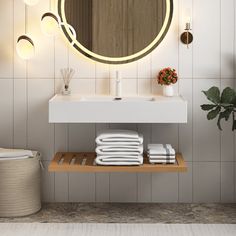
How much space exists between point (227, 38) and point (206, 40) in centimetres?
16

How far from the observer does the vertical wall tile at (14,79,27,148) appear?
16.4 ft

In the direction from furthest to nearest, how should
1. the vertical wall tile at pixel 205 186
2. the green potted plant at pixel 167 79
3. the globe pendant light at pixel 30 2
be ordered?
the vertical wall tile at pixel 205 186 → the green potted plant at pixel 167 79 → the globe pendant light at pixel 30 2

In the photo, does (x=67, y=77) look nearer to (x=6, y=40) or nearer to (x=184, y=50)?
(x=6, y=40)

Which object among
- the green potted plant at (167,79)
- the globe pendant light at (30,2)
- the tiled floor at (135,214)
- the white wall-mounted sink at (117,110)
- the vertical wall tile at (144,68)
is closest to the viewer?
the white wall-mounted sink at (117,110)

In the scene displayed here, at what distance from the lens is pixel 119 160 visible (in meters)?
4.58

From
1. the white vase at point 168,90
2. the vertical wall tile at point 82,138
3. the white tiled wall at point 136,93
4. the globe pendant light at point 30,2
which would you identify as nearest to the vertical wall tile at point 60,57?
the white tiled wall at point 136,93

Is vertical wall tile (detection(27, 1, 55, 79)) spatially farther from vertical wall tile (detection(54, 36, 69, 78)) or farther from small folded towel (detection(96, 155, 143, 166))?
small folded towel (detection(96, 155, 143, 166))

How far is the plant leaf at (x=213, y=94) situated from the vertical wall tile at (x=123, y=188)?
3.11 ft

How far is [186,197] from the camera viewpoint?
5.07 metres

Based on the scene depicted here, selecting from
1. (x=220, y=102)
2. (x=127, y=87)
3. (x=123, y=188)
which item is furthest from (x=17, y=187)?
(x=220, y=102)

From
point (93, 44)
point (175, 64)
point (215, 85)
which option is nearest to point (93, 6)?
point (93, 44)

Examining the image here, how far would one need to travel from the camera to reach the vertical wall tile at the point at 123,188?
16.6 feet

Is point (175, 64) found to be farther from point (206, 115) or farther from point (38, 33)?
point (38, 33)

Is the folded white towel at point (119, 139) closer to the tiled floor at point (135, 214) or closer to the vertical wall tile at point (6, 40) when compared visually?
the tiled floor at point (135, 214)
